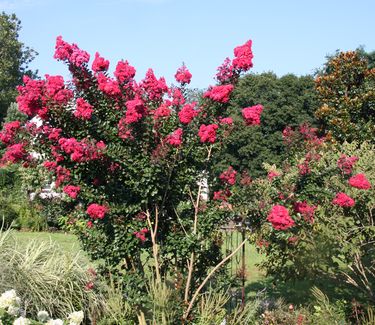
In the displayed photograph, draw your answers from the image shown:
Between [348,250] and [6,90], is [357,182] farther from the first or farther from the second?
[6,90]

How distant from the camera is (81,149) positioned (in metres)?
4.51

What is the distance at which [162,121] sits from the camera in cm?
502

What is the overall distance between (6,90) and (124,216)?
1520 inches

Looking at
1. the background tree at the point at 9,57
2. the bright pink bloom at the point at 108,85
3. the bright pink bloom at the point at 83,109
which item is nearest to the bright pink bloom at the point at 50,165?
the bright pink bloom at the point at 83,109

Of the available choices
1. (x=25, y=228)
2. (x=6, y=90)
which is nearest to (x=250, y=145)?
(x=25, y=228)

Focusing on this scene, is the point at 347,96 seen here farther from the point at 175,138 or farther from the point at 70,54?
the point at 70,54

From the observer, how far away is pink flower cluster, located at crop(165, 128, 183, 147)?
4773 mm

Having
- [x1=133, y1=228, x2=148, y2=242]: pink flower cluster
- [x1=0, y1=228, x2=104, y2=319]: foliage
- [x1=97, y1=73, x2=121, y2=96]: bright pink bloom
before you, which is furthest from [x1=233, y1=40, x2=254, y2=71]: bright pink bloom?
[x1=0, y1=228, x2=104, y2=319]: foliage

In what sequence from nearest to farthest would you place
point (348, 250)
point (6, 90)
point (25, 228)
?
point (348, 250), point (25, 228), point (6, 90)

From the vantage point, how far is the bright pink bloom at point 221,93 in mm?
4961

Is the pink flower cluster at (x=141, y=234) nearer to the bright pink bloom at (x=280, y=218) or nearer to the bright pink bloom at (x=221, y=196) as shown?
the bright pink bloom at (x=221, y=196)

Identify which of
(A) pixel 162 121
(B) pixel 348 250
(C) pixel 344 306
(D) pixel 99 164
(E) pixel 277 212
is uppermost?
(A) pixel 162 121

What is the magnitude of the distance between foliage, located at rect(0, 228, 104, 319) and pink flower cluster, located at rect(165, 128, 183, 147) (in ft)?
5.63

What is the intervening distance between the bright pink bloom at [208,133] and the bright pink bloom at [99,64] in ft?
3.40
